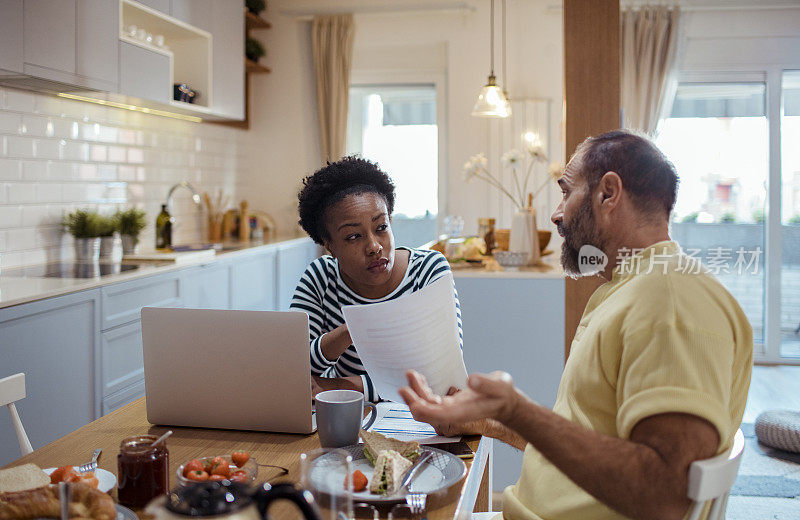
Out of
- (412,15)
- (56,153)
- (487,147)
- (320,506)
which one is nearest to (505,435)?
(320,506)

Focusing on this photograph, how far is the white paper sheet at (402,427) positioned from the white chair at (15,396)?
2.46 ft

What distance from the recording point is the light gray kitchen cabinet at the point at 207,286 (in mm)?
3719

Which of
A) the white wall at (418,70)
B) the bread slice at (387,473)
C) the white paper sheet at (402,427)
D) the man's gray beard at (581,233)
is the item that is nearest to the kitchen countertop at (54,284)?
the white paper sheet at (402,427)

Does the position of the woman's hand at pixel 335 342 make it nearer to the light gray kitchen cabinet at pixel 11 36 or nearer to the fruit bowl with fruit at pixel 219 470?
the fruit bowl with fruit at pixel 219 470

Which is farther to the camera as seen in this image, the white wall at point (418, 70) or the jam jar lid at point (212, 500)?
the white wall at point (418, 70)

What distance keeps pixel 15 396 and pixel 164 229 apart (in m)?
2.92

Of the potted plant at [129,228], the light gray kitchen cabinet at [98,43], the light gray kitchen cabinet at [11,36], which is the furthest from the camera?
the potted plant at [129,228]

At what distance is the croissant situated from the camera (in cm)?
96

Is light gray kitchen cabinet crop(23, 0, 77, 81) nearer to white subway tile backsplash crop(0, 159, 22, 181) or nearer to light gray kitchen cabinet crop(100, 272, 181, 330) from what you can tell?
white subway tile backsplash crop(0, 159, 22, 181)

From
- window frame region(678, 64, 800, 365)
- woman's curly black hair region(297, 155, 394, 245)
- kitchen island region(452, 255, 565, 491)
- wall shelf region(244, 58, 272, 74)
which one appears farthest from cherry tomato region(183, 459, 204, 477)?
window frame region(678, 64, 800, 365)

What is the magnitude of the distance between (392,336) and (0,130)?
269cm

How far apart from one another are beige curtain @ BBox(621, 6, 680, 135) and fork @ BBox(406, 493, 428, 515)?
4768 mm

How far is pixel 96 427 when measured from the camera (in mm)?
1487

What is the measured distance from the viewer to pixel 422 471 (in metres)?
1.19
